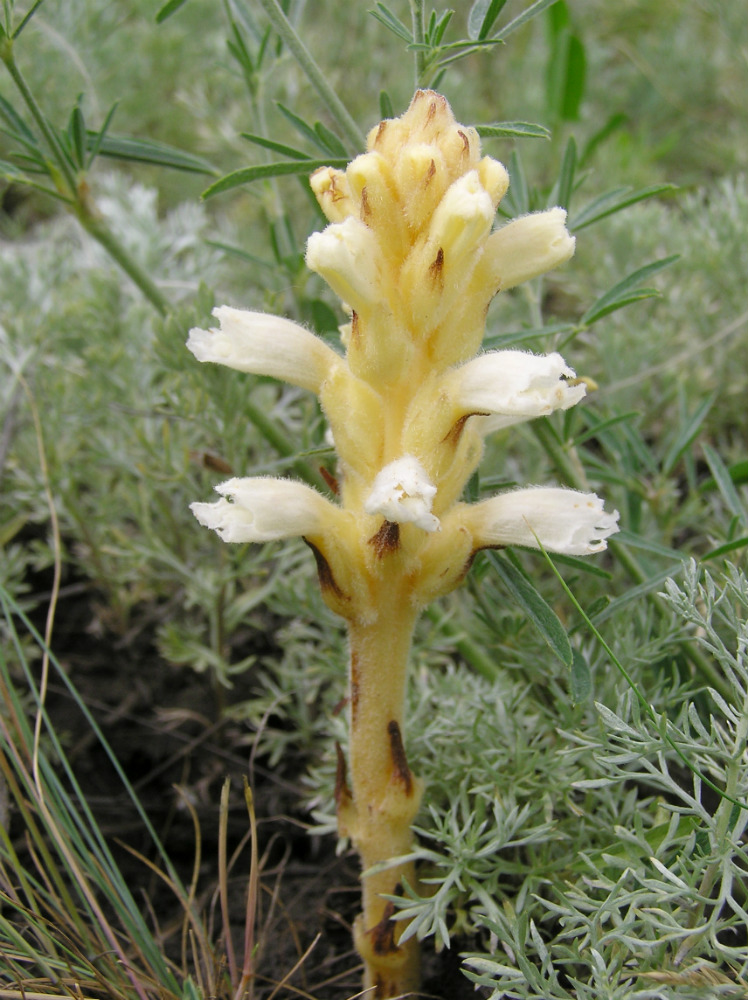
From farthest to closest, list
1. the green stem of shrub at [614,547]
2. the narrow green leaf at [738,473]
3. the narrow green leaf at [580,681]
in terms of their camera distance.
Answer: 1. the narrow green leaf at [738,473]
2. the green stem of shrub at [614,547]
3. the narrow green leaf at [580,681]

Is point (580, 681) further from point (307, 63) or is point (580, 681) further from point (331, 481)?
point (307, 63)

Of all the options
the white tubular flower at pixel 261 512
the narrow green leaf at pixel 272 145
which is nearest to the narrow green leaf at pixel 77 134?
the narrow green leaf at pixel 272 145

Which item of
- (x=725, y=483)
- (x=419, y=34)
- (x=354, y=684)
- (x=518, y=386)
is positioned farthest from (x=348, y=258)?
(x=725, y=483)

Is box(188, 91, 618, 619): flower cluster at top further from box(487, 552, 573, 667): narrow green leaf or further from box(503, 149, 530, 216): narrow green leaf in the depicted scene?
box(503, 149, 530, 216): narrow green leaf

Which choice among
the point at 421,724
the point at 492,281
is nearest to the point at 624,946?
the point at 421,724

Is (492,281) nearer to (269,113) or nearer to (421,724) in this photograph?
(421,724)

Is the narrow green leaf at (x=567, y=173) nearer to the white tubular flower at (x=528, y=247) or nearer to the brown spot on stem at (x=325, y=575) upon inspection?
the white tubular flower at (x=528, y=247)

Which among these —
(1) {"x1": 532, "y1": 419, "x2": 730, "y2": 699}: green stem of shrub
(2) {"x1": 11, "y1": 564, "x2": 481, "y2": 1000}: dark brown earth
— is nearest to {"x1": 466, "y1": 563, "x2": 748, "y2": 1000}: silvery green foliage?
(1) {"x1": 532, "y1": 419, "x2": 730, "y2": 699}: green stem of shrub
